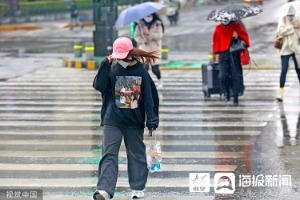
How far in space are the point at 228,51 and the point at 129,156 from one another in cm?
632

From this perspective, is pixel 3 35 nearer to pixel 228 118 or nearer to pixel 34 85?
pixel 34 85

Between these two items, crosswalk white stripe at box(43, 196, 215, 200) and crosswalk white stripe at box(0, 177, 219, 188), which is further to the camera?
crosswalk white stripe at box(0, 177, 219, 188)

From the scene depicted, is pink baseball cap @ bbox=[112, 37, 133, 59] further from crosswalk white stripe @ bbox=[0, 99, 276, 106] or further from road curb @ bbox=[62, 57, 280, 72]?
road curb @ bbox=[62, 57, 280, 72]

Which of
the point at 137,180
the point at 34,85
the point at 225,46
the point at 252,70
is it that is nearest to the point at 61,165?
the point at 137,180

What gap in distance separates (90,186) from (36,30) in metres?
35.0

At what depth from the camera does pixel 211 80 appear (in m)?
15.5

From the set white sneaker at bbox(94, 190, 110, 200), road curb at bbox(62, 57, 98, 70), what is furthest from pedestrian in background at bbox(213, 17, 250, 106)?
road curb at bbox(62, 57, 98, 70)

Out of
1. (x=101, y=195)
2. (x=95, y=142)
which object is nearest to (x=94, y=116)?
(x=95, y=142)

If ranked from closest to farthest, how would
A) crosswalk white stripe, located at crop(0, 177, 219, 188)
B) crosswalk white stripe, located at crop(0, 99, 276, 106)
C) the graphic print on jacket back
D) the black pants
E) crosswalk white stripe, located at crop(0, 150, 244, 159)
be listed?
the graphic print on jacket back, crosswalk white stripe, located at crop(0, 177, 219, 188), crosswalk white stripe, located at crop(0, 150, 244, 159), the black pants, crosswalk white stripe, located at crop(0, 99, 276, 106)

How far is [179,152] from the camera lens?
10.6m

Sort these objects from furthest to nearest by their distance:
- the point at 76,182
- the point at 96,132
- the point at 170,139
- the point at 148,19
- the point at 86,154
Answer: the point at 148,19 → the point at 96,132 → the point at 170,139 → the point at 86,154 → the point at 76,182

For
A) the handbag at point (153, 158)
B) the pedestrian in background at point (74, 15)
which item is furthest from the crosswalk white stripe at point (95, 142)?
the pedestrian in background at point (74, 15)

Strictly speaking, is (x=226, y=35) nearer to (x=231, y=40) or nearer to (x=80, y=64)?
(x=231, y=40)

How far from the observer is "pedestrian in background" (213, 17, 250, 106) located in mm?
14219
